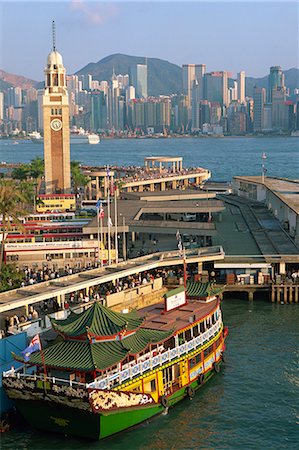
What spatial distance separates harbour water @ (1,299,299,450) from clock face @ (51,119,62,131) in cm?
4463

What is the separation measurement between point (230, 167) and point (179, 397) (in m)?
147

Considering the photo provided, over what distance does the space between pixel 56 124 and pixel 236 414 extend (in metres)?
53.0

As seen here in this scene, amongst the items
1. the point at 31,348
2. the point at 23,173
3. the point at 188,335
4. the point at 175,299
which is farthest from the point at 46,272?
the point at 23,173

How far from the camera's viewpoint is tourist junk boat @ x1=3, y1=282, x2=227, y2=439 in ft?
84.1

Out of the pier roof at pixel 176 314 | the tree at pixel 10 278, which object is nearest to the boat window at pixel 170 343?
the pier roof at pixel 176 314

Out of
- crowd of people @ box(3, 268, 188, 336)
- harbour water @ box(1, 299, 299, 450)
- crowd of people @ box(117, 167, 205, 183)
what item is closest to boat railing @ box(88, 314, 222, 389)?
harbour water @ box(1, 299, 299, 450)

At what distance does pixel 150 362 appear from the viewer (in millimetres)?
27922

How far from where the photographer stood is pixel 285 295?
149ft

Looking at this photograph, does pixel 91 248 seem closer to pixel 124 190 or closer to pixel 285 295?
pixel 285 295

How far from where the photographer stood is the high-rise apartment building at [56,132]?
7675 centimetres

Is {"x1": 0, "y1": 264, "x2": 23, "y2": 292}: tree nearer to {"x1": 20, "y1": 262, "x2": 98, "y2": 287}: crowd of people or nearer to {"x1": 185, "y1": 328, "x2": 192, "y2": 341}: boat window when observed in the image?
{"x1": 20, "y1": 262, "x2": 98, "y2": 287}: crowd of people

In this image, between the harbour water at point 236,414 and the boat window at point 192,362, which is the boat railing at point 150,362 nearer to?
the boat window at point 192,362

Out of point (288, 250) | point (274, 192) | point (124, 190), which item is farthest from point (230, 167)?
point (288, 250)

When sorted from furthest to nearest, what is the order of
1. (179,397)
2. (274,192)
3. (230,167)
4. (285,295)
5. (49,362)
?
(230,167) < (274,192) < (285,295) < (179,397) < (49,362)
